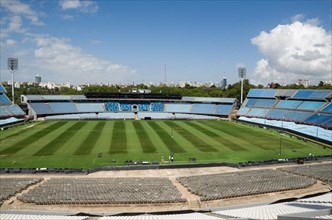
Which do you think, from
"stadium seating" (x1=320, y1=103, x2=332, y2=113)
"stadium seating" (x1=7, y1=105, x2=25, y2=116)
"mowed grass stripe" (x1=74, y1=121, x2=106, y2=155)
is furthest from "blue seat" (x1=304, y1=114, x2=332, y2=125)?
"stadium seating" (x1=7, y1=105, x2=25, y2=116)

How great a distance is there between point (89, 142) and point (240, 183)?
1290 inches

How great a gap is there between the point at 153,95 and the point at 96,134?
55290 mm

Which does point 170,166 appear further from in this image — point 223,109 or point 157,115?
point 223,109

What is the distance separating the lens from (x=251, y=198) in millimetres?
29047

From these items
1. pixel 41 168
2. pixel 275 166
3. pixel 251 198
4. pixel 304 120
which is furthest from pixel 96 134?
pixel 304 120

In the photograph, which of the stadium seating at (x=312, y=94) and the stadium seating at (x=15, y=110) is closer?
the stadium seating at (x=312, y=94)

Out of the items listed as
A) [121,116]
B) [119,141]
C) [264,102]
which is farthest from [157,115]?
[119,141]

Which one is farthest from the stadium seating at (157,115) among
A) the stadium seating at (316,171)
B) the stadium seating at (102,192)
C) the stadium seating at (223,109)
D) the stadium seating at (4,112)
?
the stadium seating at (102,192)

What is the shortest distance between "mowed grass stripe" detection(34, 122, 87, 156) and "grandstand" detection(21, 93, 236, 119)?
88.8 feet

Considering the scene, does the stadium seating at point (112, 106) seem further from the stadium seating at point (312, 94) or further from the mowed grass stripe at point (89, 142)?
the stadium seating at point (312, 94)

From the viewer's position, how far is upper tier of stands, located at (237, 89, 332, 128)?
76.4 metres

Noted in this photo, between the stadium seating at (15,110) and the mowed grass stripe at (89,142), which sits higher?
the stadium seating at (15,110)

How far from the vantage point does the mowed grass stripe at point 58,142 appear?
47438 millimetres

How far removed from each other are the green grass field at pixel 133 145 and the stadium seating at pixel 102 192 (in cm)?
970
